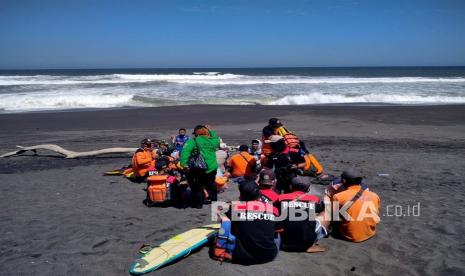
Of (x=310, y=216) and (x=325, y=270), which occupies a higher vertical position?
(x=310, y=216)

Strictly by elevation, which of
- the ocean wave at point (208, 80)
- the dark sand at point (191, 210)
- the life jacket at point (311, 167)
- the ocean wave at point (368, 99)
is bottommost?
the dark sand at point (191, 210)

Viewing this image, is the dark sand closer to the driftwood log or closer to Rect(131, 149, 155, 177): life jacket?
the driftwood log

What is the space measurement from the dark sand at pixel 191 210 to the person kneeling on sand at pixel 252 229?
0.50ft

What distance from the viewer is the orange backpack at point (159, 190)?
7168 millimetres

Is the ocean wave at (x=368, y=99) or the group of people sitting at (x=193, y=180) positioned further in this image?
the ocean wave at (x=368, y=99)

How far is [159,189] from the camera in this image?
7.16m

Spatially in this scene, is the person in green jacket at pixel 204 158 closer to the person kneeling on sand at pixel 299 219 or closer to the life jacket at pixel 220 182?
the life jacket at pixel 220 182

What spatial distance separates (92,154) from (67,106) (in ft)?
54.6

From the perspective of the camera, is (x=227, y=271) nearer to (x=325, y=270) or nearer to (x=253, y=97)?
(x=325, y=270)

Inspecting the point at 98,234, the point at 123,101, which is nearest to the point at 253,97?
the point at 123,101

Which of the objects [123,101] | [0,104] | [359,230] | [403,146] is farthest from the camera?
[123,101]

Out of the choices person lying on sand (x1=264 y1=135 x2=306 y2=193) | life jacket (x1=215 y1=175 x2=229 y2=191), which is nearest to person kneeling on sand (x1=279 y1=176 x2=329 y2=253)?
person lying on sand (x1=264 y1=135 x2=306 y2=193)

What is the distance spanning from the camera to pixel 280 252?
17.3 feet

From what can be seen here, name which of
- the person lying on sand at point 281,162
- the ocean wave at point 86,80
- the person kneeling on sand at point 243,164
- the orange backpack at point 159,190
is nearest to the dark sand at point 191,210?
the orange backpack at point 159,190
